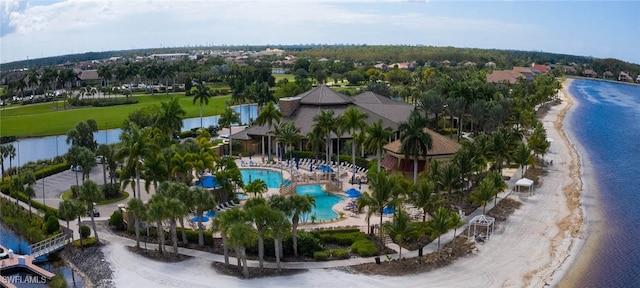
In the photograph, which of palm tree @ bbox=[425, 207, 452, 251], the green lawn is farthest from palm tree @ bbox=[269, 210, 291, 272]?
the green lawn

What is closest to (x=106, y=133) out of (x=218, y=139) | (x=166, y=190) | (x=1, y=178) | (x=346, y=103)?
(x=218, y=139)

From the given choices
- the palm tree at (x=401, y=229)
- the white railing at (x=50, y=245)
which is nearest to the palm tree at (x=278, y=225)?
the palm tree at (x=401, y=229)

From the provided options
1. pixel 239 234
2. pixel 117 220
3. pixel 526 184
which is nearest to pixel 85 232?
pixel 117 220

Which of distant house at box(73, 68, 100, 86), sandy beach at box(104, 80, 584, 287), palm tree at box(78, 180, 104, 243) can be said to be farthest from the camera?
distant house at box(73, 68, 100, 86)

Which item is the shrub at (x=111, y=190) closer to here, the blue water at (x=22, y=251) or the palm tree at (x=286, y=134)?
the blue water at (x=22, y=251)

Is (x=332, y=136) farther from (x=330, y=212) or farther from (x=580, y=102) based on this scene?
(x=580, y=102)

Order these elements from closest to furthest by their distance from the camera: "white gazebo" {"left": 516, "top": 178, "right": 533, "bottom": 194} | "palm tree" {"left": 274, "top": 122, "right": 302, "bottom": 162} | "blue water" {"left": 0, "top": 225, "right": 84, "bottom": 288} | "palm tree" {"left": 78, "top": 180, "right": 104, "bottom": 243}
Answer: "blue water" {"left": 0, "top": 225, "right": 84, "bottom": 288} → "palm tree" {"left": 78, "top": 180, "right": 104, "bottom": 243} → "white gazebo" {"left": 516, "top": 178, "right": 533, "bottom": 194} → "palm tree" {"left": 274, "top": 122, "right": 302, "bottom": 162}

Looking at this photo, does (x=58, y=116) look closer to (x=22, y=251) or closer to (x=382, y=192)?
(x=22, y=251)

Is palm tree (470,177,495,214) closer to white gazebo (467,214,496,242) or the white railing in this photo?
white gazebo (467,214,496,242)
